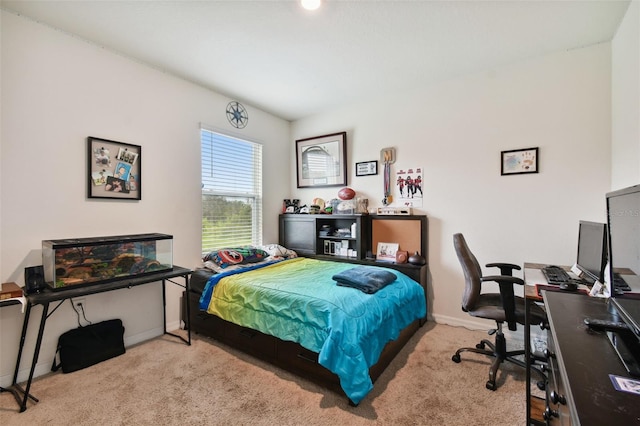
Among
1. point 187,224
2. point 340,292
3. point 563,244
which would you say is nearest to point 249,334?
point 340,292

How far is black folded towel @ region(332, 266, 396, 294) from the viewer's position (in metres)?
2.35

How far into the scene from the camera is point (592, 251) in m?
2.00

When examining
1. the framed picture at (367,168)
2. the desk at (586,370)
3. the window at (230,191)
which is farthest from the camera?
the framed picture at (367,168)

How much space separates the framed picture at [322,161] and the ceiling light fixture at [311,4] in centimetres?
194

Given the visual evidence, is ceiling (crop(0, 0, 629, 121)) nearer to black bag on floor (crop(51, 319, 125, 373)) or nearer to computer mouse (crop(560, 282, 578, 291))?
computer mouse (crop(560, 282, 578, 291))

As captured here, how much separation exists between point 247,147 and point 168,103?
112 cm

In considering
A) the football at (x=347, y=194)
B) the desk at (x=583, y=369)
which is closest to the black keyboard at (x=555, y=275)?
the desk at (x=583, y=369)

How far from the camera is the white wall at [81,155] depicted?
6.92 feet

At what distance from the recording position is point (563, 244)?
266 centimetres

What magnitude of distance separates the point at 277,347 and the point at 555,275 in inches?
86.2

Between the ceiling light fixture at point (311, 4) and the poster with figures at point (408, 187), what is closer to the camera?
the ceiling light fixture at point (311, 4)

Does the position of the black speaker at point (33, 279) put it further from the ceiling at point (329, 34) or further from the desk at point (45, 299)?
the ceiling at point (329, 34)

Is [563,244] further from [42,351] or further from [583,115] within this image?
[42,351]

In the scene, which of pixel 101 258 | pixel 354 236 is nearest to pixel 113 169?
pixel 101 258
